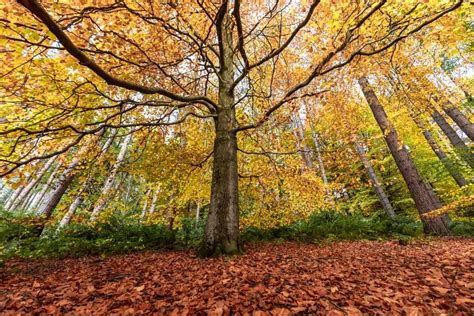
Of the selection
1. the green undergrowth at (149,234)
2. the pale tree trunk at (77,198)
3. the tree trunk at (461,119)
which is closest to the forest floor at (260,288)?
the pale tree trunk at (77,198)

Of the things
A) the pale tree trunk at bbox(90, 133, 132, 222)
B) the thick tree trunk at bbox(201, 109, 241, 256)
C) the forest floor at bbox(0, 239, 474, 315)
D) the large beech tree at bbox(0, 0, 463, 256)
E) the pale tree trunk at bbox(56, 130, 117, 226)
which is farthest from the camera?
the pale tree trunk at bbox(90, 133, 132, 222)

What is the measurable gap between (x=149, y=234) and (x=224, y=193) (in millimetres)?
3749

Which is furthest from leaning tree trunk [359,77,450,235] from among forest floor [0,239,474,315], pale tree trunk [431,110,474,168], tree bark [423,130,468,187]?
forest floor [0,239,474,315]

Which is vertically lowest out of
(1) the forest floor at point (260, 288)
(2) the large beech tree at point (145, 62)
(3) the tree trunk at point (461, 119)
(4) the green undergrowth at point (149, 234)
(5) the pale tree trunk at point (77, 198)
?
(1) the forest floor at point (260, 288)

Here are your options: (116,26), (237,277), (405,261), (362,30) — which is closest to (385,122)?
(362,30)

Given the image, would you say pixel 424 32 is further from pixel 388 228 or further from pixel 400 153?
pixel 388 228

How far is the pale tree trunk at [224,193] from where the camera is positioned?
4152 millimetres

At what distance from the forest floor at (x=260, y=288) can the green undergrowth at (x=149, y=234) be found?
7.12 ft

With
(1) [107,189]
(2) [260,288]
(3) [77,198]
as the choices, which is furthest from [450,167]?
(1) [107,189]

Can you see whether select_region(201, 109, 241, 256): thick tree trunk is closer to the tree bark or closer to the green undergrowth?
the green undergrowth

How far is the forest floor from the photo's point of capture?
187cm

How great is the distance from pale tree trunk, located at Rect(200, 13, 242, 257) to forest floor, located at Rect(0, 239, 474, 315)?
441mm

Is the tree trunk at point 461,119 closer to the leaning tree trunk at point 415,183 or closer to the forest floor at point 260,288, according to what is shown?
the leaning tree trunk at point 415,183

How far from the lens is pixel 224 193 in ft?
14.3
